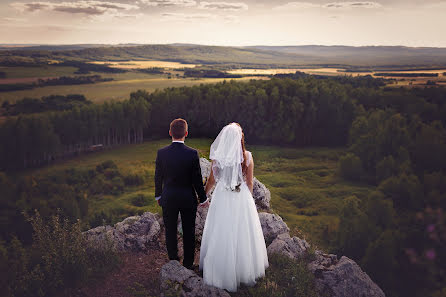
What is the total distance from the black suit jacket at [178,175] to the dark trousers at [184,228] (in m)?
0.19

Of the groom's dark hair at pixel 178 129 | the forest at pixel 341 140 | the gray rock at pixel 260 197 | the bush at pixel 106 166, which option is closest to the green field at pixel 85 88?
the forest at pixel 341 140

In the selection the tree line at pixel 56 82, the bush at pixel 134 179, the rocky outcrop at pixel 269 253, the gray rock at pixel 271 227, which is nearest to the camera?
the rocky outcrop at pixel 269 253

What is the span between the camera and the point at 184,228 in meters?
7.59

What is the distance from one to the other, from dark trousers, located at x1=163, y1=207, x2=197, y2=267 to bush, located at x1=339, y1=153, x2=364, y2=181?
5257 cm

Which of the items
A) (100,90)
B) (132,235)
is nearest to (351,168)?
(132,235)

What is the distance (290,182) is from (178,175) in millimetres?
44674

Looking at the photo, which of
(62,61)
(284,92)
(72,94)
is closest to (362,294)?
(284,92)

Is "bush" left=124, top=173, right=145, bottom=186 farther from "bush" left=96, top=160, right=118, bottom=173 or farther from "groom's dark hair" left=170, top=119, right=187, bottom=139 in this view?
"groom's dark hair" left=170, top=119, right=187, bottom=139

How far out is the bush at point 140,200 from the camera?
42.3m

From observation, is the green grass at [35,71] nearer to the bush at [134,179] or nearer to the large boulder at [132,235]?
the bush at [134,179]

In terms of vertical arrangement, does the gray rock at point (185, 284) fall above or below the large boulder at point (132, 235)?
above

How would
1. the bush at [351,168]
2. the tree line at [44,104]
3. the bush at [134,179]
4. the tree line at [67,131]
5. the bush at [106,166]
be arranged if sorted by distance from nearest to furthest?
the bush at [134,179]
the bush at [351,168]
the bush at [106,166]
the tree line at [67,131]
the tree line at [44,104]

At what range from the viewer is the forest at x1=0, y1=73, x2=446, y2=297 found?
30.0m

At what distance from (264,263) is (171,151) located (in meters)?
4.18
